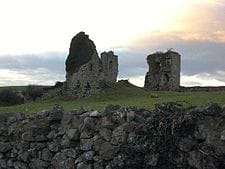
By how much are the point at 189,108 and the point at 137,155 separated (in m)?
1.18

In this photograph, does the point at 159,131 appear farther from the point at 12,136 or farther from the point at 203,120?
the point at 12,136

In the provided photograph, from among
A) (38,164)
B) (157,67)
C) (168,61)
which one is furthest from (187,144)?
(157,67)

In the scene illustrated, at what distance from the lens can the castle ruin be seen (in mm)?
46125

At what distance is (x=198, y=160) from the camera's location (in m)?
7.93

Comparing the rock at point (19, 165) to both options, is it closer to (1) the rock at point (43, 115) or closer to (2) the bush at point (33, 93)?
(1) the rock at point (43, 115)

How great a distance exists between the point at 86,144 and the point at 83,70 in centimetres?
3705

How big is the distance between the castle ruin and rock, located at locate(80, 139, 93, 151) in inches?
1403

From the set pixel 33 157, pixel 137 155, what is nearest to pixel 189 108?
pixel 137 155

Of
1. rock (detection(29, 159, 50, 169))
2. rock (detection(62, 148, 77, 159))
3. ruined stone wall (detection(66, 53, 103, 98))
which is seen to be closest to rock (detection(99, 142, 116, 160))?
rock (detection(62, 148, 77, 159))

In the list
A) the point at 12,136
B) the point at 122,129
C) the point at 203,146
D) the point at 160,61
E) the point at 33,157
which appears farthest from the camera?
the point at 160,61

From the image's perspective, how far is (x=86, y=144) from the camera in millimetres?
9641

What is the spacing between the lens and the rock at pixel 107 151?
918 centimetres

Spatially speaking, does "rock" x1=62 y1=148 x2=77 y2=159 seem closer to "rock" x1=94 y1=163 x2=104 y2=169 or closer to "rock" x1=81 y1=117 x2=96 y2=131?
"rock" x1=81 y1=117 x2=96 y2=131

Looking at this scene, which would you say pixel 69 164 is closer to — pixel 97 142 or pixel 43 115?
pixel 97 142
